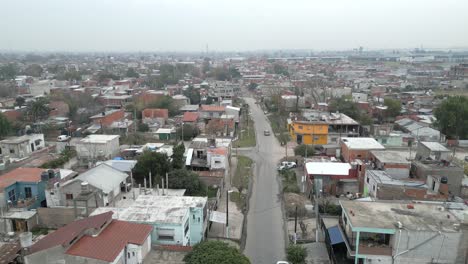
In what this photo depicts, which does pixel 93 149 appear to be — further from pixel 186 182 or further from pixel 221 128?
pixel 221 128

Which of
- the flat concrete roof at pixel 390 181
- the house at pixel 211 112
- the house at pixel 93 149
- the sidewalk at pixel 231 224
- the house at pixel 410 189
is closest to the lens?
the sidewalk at pixel 231 224

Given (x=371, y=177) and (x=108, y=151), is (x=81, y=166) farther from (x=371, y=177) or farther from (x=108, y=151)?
(x=371, y=177)

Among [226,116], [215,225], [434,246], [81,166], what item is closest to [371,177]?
[434,246]

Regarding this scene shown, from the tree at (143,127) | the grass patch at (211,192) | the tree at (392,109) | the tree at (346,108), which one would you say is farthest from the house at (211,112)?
the grass patch at (211,192)

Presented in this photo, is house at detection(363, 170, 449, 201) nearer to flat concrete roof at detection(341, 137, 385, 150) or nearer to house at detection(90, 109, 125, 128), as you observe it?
flat concrete roof at detection(341, 137, 385, 150)

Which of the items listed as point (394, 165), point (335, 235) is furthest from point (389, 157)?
point (335, 235)

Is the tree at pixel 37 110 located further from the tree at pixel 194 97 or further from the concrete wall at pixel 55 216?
the concrete wall at pixel 55 216
